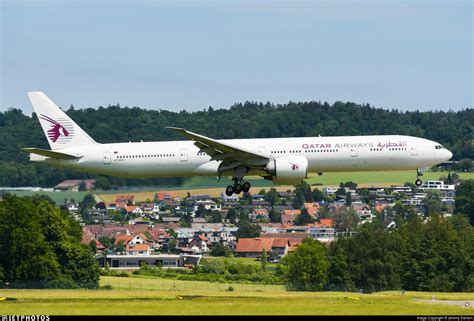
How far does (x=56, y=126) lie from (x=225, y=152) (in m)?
10.9

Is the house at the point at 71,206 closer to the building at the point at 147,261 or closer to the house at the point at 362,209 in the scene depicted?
the building at the point at 147,261

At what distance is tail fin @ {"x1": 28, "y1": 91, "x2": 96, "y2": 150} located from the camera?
207 ft

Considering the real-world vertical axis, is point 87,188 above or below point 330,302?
above

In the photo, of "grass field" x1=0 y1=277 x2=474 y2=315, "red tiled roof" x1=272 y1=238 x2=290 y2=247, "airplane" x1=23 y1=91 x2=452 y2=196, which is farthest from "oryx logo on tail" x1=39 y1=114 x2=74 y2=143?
"red tiled roof" x1=272 y1=238 x2=290 y2=247

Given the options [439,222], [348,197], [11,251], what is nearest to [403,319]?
[11,251]

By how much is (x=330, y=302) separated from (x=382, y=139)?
13.0m

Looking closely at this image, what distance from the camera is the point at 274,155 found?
197 ft

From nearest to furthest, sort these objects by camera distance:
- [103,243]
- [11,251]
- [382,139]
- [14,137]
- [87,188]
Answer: [382,139] → [87,188] → [11,251] → [14,137] → [103,243]

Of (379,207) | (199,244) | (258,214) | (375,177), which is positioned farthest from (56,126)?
(258,214)

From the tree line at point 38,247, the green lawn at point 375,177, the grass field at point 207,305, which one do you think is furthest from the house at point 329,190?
the grass field at point 207,305

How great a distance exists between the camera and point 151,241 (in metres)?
143

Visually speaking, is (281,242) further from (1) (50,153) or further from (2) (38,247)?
(1) (50,153)

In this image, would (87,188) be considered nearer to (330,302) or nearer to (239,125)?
(330,302)

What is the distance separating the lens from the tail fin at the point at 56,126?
6297 cm
